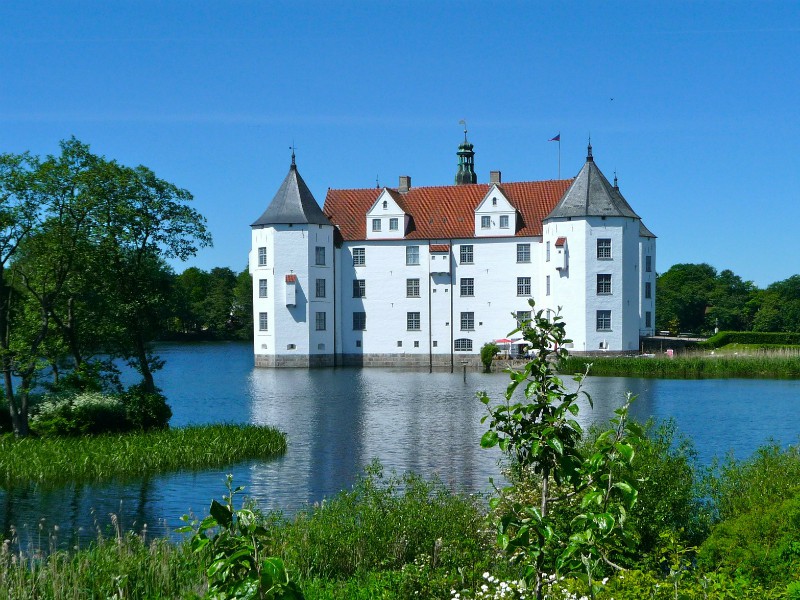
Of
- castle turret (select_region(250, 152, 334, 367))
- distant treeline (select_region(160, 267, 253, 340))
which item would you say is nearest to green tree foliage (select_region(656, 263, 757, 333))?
castle turret (select_region(250, 152, 334, 367))

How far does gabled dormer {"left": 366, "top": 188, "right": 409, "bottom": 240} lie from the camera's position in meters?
53.0

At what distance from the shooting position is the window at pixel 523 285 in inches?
2047

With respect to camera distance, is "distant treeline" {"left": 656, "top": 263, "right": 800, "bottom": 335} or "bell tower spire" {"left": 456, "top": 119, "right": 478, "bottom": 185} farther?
"distant treeline" {"left": 656, "top": 263, "right": 800, "bottom": 335}

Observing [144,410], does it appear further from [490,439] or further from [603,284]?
[603,284]

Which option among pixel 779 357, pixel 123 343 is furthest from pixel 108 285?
pixel 779 357

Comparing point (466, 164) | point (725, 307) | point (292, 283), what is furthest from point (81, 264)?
point (725, 307)

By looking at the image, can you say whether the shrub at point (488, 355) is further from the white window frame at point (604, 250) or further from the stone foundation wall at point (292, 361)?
the stone foundation wall at point (292, 361)

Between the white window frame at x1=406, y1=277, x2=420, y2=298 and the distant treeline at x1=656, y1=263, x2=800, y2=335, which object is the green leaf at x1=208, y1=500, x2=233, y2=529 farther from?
the distant treeline at x1=656, y1=263, x2=800, y2=335

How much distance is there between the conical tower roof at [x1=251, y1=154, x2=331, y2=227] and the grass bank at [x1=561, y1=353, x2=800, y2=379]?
1760 centimetres

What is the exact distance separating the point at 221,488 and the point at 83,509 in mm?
2564

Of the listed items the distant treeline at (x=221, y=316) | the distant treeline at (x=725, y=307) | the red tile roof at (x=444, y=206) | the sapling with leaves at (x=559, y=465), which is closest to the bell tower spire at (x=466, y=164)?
the red tile roof at (x=444, y=206)

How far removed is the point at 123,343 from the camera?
24938 mm

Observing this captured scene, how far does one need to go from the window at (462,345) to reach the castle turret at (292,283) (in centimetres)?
723

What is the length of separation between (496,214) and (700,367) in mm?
14910
